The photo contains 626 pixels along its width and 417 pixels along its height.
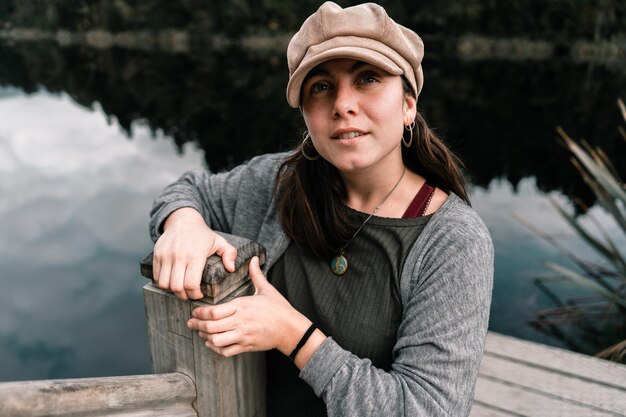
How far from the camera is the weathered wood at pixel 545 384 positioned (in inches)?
92.9

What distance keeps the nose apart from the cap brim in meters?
0.08

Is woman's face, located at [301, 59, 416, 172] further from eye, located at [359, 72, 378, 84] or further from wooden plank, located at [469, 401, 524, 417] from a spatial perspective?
wooden plank, located at [469, 401, 524, 417]

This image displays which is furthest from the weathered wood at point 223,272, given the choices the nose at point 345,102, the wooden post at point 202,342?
the nose at point 345,102

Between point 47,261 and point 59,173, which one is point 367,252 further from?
point 59,173

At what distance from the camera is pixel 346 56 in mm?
1188

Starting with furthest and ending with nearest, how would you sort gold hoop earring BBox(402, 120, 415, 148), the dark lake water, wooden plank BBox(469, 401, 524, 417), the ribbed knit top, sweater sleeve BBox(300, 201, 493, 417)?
the dark lake water
wooden plank BBox(469, 401, 524, 417)
gold hoop earring BBox(402, 120, 415, 148)
the ribbed knit top
sweater sleeve BBox(300, 201, 493, 417)

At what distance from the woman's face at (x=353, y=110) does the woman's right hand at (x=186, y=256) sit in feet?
1.30

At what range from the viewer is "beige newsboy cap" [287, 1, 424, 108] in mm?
1198

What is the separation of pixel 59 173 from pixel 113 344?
756cm

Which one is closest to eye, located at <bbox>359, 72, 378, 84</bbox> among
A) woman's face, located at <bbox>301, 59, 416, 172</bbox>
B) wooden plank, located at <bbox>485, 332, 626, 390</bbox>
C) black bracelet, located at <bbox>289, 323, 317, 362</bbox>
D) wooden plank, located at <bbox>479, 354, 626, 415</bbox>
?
woman's face, located at <bbox>301, 59, 416, 172</bbox>

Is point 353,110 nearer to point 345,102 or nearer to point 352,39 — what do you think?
point 345,102

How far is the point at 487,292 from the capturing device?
1.19 m

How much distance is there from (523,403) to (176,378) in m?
1.96

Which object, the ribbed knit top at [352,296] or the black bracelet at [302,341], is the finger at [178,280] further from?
the ribbed knit top at [352,296]
